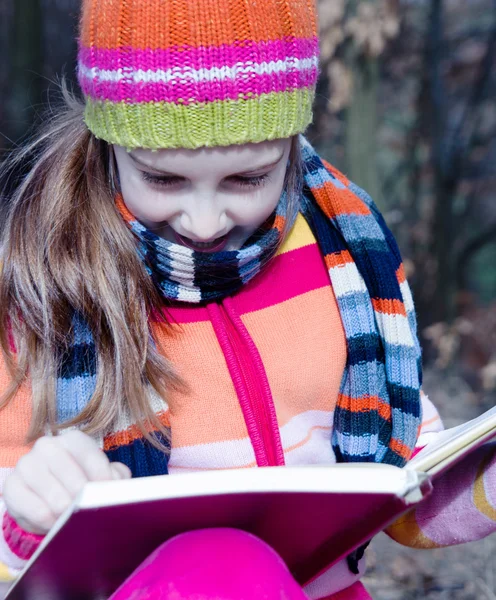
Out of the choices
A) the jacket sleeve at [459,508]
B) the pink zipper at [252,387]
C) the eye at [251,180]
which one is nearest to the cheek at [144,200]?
the eye at [251,180]

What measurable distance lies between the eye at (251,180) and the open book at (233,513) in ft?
1.71

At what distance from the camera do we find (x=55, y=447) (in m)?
1.16

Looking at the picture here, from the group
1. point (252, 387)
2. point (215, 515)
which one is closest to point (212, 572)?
point (215, 515)

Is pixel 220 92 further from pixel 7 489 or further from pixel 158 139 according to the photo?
pixel 7 489

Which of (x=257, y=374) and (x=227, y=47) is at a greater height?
(x=227, y=47)

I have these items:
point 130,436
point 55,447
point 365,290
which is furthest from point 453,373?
point 55,447

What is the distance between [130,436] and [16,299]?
307mm

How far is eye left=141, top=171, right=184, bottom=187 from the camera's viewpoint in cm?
138

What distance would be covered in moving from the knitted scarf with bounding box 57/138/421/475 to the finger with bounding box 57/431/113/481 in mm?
334

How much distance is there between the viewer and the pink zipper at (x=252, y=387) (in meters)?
1.56

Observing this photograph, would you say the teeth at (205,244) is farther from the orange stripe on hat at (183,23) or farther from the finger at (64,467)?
the finger at (64,467)

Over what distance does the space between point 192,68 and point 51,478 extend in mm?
610

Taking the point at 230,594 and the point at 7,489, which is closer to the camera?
the point at 230,594

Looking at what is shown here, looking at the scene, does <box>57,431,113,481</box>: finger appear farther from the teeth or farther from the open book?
the teeth
